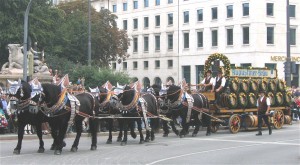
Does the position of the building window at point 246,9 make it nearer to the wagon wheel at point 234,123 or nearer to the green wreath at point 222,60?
the green wreath at point 222,60

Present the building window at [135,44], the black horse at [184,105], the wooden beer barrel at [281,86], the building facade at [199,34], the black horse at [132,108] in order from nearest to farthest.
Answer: the black horse at [132,108] → the black horse at [184,105] → the wooden beer barrel at [281,86] → the building facade at [199,34] → the building window at [135,44]

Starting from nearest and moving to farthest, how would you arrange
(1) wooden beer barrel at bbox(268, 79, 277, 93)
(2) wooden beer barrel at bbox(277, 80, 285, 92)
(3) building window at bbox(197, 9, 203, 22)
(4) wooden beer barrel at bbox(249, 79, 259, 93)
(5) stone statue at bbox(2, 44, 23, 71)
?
(4) wooden beer barrel at bbox(249, 79, 259, 93)
(1) wooden beer barrel at bbox(268, 79, 277, 93)
(2) wooden beer barrel at bbox(277, 80, 285, 92)
(5) stone statue at bbox(2, 44, 23, 71)
(3) building window at bbox(197, 9, 203, 22)

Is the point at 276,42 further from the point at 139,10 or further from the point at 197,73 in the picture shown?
the point at 139,10

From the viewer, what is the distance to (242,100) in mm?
24281

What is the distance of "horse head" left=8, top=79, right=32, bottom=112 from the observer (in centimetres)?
1507

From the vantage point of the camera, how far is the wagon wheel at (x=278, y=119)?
26.0m

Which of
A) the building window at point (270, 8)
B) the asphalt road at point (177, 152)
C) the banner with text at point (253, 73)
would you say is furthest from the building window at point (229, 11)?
the asphalt road at point (177, 152)

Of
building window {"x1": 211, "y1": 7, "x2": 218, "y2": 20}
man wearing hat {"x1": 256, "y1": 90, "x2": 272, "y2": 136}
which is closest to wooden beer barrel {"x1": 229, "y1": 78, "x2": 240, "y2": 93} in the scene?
man wearing hat {"x1": 256, "y1": 90, "x2": 272, "y2": 136}

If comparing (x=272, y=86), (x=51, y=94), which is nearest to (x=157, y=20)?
(x=272, y=86)

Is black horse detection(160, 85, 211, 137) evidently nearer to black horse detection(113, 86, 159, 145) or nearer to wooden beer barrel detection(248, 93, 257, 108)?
black horse detection(113, 86, 159, 145)

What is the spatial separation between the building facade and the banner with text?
40.3 meters

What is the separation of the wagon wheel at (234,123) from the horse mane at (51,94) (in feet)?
31.8

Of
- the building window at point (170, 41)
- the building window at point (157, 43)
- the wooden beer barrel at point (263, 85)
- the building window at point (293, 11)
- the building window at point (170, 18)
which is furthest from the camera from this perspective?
the building window at point (157, 43)

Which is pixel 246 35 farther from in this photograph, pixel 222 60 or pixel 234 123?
pixel 234 123
